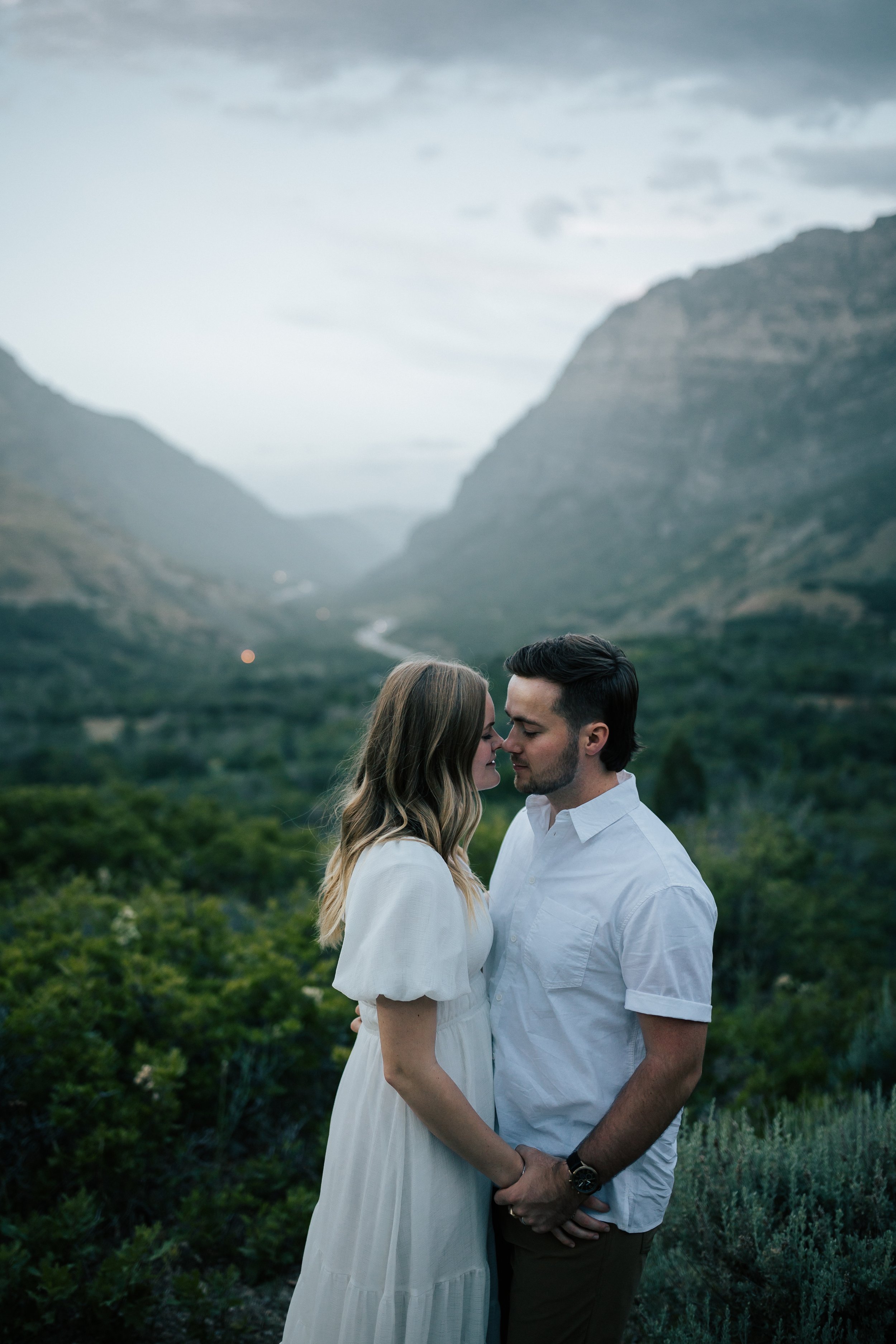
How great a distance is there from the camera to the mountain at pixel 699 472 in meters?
63.9

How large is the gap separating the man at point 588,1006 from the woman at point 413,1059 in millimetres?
100

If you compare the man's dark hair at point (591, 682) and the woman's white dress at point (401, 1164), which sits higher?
the man's dark hair at point (591, 682)

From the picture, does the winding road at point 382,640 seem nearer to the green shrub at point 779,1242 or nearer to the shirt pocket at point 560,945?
the green shrub at point 779,1242

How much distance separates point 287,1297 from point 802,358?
383 feet

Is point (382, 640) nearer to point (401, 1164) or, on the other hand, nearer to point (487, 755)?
point (487, 755)

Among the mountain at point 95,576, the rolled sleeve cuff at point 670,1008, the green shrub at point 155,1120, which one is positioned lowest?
the green shrub at point 155,1120

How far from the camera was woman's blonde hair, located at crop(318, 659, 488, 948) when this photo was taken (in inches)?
76.6

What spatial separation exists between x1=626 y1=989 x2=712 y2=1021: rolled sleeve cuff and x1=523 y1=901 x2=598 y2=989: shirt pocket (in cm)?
16

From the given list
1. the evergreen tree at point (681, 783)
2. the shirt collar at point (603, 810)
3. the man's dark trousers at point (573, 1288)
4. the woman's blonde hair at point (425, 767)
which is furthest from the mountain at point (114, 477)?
the man's dark trousers at point (573, 1288)

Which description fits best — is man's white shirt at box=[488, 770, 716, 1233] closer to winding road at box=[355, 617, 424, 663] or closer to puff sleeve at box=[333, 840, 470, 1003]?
puff sleeve at box=[333, 840, 470, 1003]

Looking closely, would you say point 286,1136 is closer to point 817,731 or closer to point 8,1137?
point 8,1137

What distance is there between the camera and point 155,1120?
3.39 m

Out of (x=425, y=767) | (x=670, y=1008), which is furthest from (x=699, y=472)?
(x=670, y=1008)

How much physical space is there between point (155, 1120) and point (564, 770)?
8.67 ft
